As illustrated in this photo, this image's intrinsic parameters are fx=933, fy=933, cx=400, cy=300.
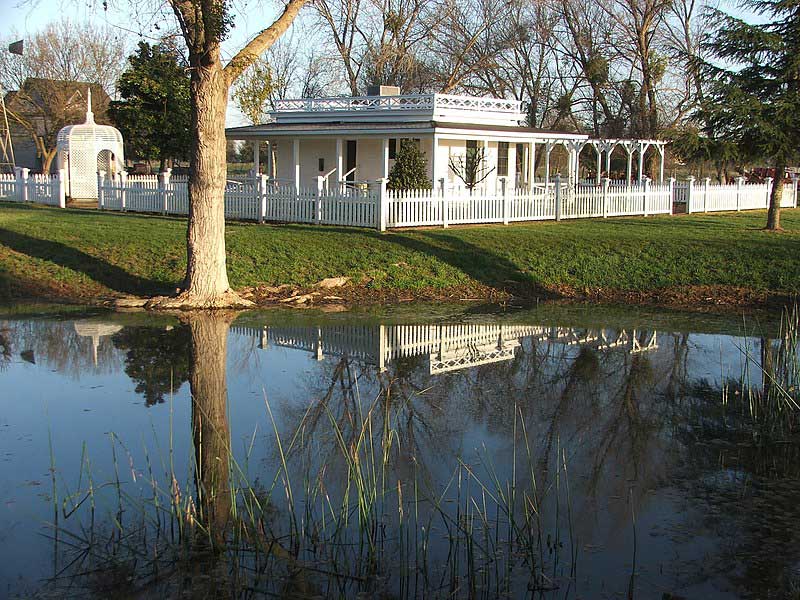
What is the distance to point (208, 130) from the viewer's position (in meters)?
15.6

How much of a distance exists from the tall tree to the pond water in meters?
2.65

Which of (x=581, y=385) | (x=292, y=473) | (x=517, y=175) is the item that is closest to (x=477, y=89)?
(x=517, y=175)

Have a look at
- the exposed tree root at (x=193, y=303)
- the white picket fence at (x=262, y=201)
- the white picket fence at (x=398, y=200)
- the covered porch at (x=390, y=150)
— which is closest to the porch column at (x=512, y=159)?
the covered porch at (x=390, y=150)

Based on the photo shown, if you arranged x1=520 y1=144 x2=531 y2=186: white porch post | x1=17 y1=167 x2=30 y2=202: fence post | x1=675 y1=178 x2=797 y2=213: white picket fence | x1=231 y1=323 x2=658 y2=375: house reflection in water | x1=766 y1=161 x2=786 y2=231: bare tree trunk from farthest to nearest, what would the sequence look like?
x1=17 y1=167 x2=30 y2=202: fence post < x1=520 y1=144 x2=531 y2=186: white porch post < x1=675 y1=178 x2=797 y2=213: white picket fence < x1=766 y1=161 x2=786 y2=231: bare tree trunk < x1=231 y1=323 x2=658 y2=375: house reflection in water

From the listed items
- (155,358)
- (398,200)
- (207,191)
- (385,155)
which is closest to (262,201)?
(398,200)

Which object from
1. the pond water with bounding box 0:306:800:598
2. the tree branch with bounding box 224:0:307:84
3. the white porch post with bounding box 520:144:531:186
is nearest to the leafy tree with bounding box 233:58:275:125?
the tree branch with bounding box 224:0:307:84

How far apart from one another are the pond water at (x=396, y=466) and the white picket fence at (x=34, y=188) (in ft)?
66.2

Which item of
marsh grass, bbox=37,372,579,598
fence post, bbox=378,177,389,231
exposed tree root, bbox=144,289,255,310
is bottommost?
marsh grass, bbox=37,372,579,598

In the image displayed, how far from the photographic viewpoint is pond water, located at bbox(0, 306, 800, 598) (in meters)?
5.89

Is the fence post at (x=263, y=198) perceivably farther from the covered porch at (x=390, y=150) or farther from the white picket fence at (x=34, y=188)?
the white picket fence at (x=34, y=188)

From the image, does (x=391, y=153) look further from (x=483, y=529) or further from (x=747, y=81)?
(x=483, y=529)

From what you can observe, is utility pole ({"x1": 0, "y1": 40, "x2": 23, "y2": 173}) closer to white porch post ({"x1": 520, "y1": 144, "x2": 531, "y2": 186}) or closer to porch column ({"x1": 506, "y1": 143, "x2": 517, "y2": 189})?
porch column ({"x1": 506, "y1": 143, "x2": 517, "y2": 189})

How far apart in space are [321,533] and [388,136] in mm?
22944

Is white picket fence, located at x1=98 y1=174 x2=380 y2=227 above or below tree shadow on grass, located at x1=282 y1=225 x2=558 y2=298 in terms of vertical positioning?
above
